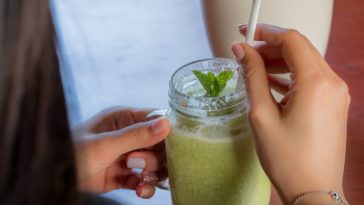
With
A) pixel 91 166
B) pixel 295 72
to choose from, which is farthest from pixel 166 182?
pixel 295 72

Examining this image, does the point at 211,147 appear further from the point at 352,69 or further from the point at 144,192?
the point at 352,69

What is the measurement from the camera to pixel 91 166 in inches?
23.4

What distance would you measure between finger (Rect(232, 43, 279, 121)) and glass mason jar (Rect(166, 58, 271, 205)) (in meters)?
0.02

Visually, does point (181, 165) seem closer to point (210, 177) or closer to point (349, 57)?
point (210, 177)

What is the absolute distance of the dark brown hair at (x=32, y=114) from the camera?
37 centimetres

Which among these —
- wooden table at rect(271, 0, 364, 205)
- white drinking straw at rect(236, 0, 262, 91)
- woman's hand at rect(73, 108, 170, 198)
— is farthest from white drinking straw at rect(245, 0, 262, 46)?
wooden table at rect(271, 0, 364, 205)

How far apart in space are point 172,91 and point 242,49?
74 mm

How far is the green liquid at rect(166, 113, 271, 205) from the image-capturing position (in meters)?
0.54

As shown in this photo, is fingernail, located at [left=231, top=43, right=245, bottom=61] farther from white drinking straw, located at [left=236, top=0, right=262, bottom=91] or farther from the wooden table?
the wooden table

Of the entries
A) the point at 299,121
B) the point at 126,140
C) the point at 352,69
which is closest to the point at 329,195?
the point at 299,121

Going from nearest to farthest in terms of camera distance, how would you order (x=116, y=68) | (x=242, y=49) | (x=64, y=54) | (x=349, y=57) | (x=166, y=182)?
(x=64, y=54) < (x=242, y=49) < (x=166, y=182) < (x=349, y=57) < (x=116, y=68)

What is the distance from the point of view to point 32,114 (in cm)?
41

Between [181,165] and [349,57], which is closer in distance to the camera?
[181,165]

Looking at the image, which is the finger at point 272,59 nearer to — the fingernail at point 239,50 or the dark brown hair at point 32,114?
the fingernail at point 239,50
